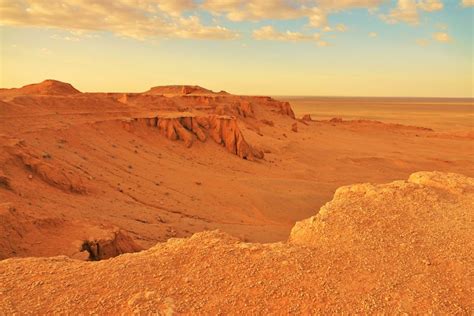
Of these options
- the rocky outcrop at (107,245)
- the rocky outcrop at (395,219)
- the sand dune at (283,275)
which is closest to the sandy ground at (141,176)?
the rocky outcrop at (107,245)

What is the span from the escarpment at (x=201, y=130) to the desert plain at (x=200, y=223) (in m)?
0.07

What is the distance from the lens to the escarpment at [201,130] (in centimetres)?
1995

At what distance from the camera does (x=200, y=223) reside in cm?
1188

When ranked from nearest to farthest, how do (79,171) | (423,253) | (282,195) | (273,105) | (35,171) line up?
1. (423,253)
2. (35,171)
3. (79,171)
4. (282,195)
5. (273,105)

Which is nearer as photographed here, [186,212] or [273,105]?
[186,212]

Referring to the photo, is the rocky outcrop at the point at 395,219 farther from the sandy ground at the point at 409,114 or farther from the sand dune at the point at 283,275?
the sandy ground at the point at 409,114

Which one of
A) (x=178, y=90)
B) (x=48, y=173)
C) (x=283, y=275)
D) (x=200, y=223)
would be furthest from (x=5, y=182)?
(x=178, y=90)

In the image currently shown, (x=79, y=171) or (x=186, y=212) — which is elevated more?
(x=79, y=171)

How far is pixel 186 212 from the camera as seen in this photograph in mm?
12828

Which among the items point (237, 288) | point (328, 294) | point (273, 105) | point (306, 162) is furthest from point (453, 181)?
point (273, 105)

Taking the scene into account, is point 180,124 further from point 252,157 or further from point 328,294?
point 328,294

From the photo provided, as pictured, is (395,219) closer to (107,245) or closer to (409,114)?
(107,245)

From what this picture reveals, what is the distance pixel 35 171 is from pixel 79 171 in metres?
1.83

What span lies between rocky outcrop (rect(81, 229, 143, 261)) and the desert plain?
2 cm
